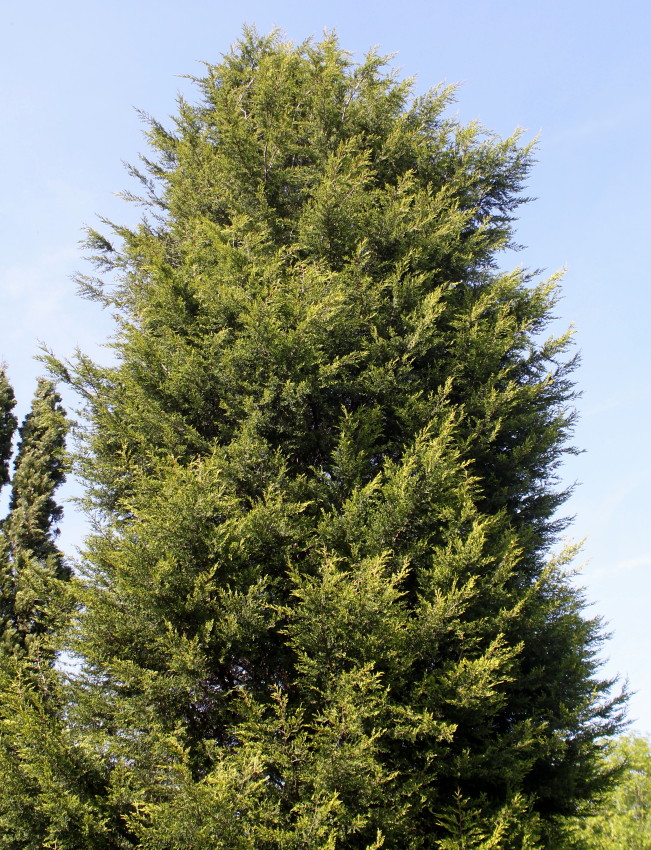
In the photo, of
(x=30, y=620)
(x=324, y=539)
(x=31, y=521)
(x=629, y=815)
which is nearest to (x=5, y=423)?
(x=31, y=521)

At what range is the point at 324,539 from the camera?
655 centimetres

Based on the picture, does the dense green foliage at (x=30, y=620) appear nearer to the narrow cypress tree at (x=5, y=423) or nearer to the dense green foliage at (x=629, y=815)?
the narrow cypress tree at (x=5, y=423)

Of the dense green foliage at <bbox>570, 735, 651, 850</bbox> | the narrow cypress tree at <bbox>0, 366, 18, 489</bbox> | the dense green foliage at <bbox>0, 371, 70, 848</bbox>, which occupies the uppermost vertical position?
the narrow cypress tree at <bbox>0, 366, 18, 489</bbox>

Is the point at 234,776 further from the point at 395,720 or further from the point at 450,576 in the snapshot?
the point at 450,576

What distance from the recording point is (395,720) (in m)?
5.44

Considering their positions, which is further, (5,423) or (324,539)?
(5,423)

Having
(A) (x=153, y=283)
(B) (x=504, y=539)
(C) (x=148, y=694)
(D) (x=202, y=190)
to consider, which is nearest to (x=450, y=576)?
(B) (x=504, y=539)

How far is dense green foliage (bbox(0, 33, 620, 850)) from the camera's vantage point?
5188mm

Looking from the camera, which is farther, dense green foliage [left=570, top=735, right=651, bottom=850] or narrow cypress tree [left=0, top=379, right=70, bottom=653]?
dense green foliage [left=570, top=735, right=651, bottom=850]

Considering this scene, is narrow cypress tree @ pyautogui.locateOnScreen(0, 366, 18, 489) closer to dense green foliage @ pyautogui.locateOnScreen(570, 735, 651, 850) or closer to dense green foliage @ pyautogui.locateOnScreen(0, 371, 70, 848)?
dense green foliage @ pyautogui.locateOnScreen(0, 371, 70, 848)

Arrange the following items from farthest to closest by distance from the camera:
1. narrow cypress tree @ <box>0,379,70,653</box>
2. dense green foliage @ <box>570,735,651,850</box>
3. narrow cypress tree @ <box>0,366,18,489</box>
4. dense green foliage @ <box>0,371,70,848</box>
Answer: dense green foliage @ <box>570,735,651,850</box>
narrow cypress tree @ <box>0,366,18,489</box>
narrow cypress tree @ <box>0,379,70,653</box>
dense green foliage @ <box>0,371,70,848</box>

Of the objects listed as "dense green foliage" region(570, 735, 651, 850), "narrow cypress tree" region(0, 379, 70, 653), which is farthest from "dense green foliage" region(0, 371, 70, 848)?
"dense green foliage" region(570, 735, 651, 850)

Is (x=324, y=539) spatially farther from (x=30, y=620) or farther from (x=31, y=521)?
(x=31, y=521)

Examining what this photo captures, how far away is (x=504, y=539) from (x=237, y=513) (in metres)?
3.35
